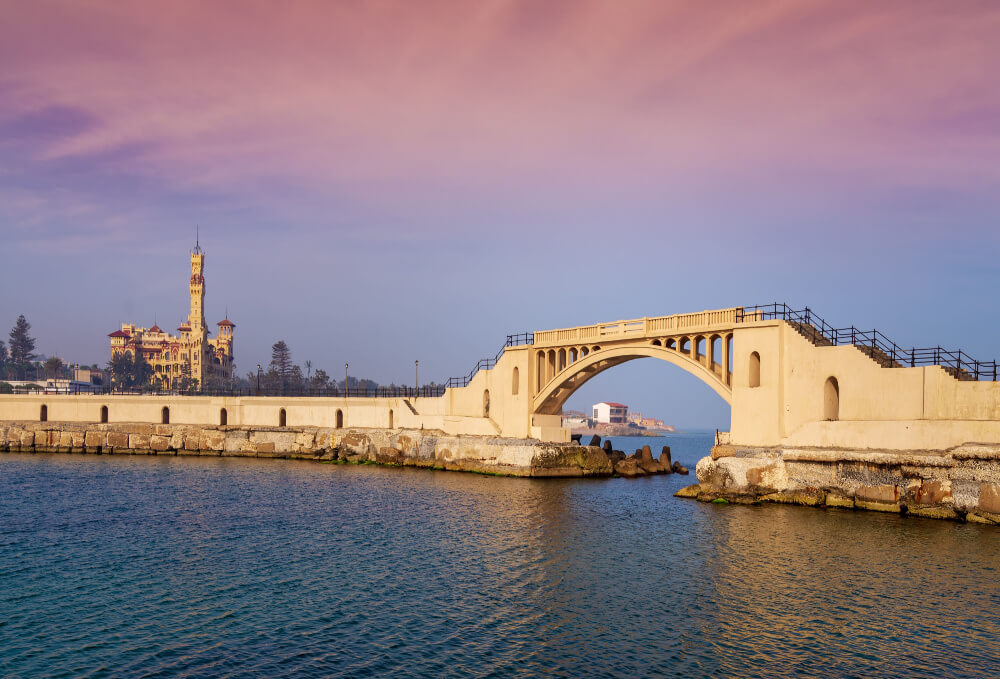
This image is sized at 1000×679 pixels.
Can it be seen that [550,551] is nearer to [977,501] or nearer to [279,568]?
[279,568]

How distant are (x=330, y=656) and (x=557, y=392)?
39828mm

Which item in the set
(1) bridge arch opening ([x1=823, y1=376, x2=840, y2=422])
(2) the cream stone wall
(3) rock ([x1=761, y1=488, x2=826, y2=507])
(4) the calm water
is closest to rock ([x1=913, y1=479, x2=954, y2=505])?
(4) the calm water

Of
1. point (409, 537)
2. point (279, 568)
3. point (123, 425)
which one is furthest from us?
point (123, 425)

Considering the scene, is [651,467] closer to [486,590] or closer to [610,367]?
[610,367]

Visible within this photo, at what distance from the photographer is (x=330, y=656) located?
17.8 m

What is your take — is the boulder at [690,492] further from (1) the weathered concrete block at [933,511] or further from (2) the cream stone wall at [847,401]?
(1) the weathered concrete block at [933,511]

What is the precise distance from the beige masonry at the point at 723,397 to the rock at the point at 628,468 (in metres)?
5.21

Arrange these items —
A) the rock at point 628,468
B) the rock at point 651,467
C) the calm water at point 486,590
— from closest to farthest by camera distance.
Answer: the calm water at point 486,590 → the rock at point 628,468 → the rock at point 651,467

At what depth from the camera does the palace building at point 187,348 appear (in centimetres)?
18000

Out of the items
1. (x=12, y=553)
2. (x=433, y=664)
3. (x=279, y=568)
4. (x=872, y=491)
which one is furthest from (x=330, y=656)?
(x=872, y=491)

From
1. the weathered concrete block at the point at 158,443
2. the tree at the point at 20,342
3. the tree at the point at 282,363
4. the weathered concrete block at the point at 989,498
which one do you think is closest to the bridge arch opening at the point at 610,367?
the weathered concrete block at the point at 989,498

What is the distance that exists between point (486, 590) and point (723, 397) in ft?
79.3

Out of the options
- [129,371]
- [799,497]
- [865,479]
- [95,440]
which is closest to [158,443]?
[95,440]

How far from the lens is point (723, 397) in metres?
43.4
